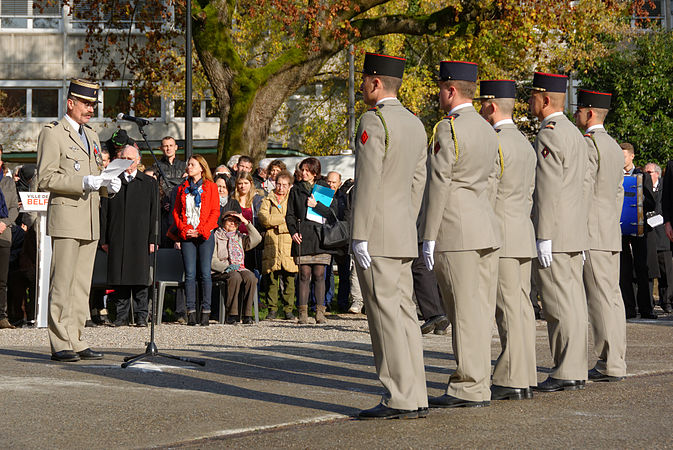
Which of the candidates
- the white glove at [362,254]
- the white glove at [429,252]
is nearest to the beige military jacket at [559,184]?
the white glove at [429,252]

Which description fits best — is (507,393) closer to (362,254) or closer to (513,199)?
(513,199)

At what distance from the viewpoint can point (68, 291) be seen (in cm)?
978

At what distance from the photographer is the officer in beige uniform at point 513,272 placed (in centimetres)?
797

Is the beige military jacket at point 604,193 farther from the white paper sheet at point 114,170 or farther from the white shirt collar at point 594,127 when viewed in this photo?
the white paper sheet at point 114,170

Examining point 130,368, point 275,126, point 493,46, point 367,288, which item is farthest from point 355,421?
point 275,126

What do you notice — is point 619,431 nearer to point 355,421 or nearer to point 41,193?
point 355,421

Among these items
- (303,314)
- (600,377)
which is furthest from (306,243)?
(600,377)

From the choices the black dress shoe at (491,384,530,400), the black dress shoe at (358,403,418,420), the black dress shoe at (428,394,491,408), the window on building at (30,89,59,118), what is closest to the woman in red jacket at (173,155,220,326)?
the black dress shoe at (491,384,530,400)

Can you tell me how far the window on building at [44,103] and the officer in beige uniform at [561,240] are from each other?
40.4m

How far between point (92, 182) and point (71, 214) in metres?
0.37

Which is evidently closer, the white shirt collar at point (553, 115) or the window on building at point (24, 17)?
the white shirt collar at point (553, 115)

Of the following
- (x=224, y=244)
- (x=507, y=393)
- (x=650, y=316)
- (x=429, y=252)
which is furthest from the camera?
(x=650, y=316)

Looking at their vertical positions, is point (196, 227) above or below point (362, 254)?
below

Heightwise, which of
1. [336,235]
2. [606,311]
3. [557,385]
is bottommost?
[557,385]
